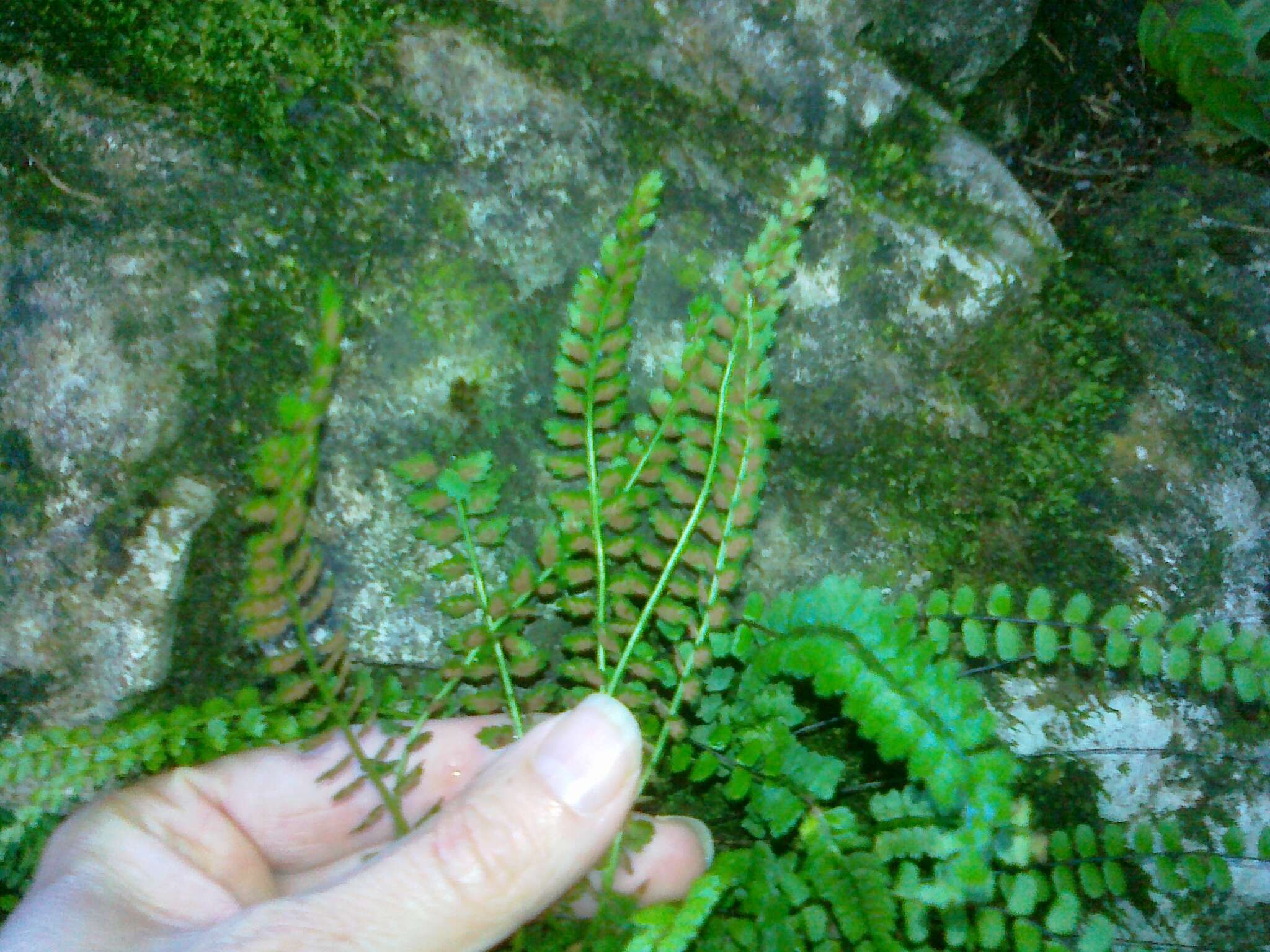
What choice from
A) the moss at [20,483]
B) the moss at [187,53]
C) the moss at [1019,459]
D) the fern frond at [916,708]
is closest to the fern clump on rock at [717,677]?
the fern frond at [916,708]

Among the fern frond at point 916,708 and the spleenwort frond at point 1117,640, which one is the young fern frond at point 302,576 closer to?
the fern frond at point 916,708

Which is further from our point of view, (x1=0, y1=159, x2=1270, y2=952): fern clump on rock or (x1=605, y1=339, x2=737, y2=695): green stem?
(x1=605, y1=339, x2=737, y2=695): green stem

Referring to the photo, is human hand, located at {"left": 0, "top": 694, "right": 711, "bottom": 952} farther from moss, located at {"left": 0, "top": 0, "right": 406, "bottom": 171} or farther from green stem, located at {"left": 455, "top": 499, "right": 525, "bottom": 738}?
moss, located at {"left": 0, "top": 0, "right": 406, "bottom": 171}

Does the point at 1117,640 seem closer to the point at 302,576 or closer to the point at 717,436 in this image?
the point at 717,436

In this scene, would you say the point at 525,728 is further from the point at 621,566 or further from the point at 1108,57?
the point at 1108,57

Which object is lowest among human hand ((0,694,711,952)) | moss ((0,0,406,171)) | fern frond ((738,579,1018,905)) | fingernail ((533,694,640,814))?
human hand ((0,694,711,952))

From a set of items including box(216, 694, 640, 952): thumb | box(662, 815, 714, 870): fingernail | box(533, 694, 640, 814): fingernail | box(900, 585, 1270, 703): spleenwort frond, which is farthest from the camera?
box(662, 815, 714, 870): fingernail

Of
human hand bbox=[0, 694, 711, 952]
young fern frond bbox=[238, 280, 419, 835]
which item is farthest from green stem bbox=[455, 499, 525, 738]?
young fern frond bbox=[238, 280, 419, 835]

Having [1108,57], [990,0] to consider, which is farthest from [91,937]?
[1108,57]
